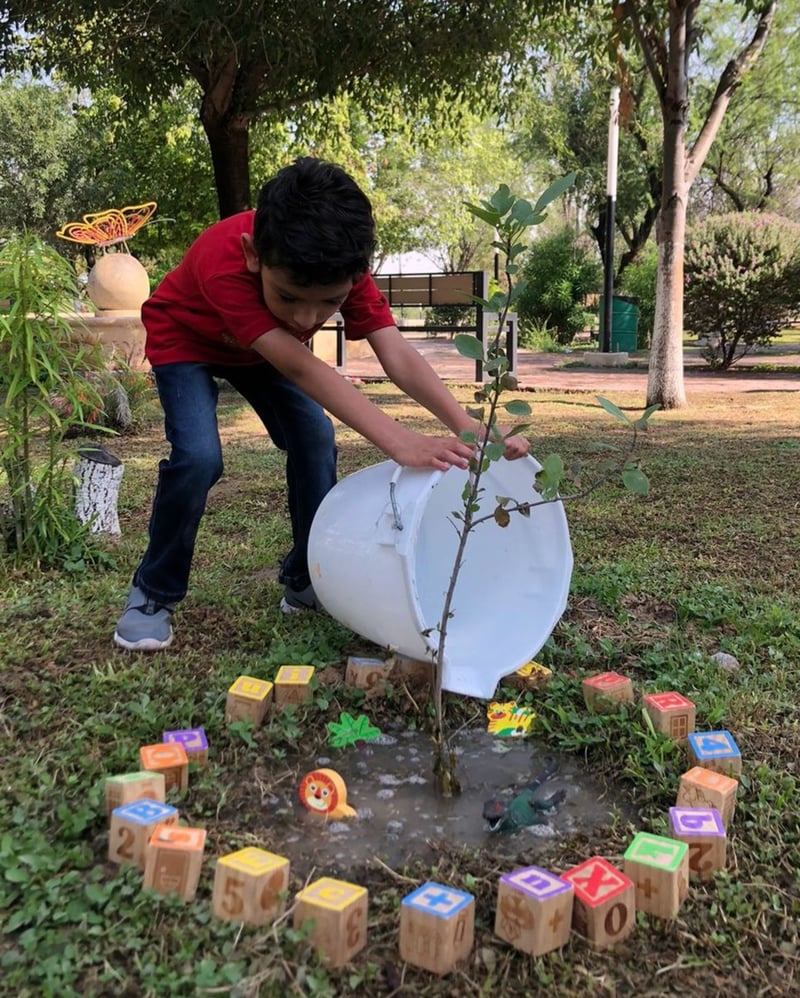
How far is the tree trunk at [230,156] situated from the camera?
7.68 meters

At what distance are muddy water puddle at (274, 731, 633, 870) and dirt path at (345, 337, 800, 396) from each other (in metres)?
7.09

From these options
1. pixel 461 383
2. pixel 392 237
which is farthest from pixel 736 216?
pixel 392 237

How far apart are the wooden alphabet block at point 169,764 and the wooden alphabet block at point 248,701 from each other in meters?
0.23

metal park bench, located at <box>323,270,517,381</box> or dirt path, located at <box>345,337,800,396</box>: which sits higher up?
metal park bench, located at <box>323,270,517,381</box>

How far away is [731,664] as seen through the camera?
2156mm

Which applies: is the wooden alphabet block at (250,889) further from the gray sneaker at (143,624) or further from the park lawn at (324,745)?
the gray sneaker at (143,624)

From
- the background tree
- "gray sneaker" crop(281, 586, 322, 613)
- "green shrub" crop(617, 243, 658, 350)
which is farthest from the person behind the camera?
"green shrub" crop(617, 243, 658, 350)

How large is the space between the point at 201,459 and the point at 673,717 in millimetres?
1227

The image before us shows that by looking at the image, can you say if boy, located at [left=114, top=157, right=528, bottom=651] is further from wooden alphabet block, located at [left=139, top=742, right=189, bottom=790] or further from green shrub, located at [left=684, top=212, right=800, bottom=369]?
green shrub, located at [left=684, top=212, right=800, bottom=369]

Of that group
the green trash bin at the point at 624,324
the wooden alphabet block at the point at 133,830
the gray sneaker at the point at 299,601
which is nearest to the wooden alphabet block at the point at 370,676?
the gray sneaker at the point at 299,601

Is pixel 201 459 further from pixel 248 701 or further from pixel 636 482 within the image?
pixel 636 482

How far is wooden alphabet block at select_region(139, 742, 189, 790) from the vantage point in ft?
5.15

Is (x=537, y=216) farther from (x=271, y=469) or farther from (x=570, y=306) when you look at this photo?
(x=570, y=306)

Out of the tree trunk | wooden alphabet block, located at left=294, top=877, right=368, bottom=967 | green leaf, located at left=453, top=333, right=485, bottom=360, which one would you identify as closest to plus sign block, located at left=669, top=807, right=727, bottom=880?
wooden alphabet block, located at left=294, top=877, right=368, bottom=967
